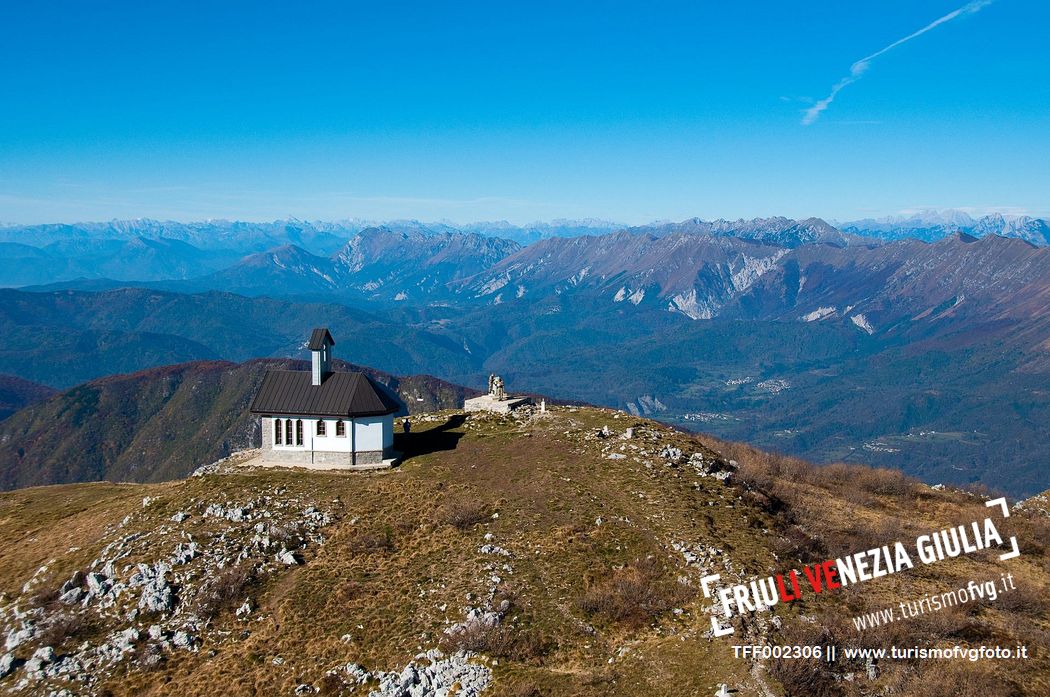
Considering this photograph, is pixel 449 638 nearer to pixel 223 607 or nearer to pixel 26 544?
pixel 223 607

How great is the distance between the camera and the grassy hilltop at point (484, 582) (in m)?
28.0

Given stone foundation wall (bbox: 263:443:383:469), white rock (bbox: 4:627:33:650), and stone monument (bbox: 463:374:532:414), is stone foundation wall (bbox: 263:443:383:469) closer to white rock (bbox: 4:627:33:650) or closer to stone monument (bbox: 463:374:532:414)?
stone monument (bbox: 463:374:532:414)

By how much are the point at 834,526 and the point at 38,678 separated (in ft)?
138

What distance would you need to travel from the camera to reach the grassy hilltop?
28.0 metres

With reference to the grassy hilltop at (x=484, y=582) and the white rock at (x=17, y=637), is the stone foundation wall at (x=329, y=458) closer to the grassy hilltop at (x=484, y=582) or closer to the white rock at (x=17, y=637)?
the grassy hilltop at (x=484, y=582)

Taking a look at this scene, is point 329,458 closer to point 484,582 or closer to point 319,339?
point 319,339

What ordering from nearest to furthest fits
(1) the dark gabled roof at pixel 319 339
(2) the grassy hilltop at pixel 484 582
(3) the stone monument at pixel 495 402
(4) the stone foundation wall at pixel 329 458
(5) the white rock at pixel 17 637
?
(2) the grassy hilltop at pixel 484 582, (5) the white rock at pixel 17 637, (4) the stone foundation wall at pixel 329 458, (1) the dark gabled roof at pixel 319 339, (3) the stone monument at pixel 495 402

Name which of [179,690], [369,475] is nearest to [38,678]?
[179,690]

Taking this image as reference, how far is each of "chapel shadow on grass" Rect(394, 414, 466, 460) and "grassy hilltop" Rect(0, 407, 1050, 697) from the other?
3029 mm

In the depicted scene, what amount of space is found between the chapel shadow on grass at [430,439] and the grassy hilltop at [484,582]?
119 inches

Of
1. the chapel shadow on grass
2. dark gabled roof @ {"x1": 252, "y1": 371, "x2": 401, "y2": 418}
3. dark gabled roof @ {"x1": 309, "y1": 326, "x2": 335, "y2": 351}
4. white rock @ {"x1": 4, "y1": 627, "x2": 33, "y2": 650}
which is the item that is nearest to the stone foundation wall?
the chapel shadow on grass

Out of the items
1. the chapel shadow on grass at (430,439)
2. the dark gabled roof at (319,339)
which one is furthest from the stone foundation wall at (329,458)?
the dark gabled roof at (319,339)

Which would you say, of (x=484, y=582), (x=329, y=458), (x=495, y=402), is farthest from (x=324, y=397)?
(x=484, y=582)

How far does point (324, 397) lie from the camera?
168ft
